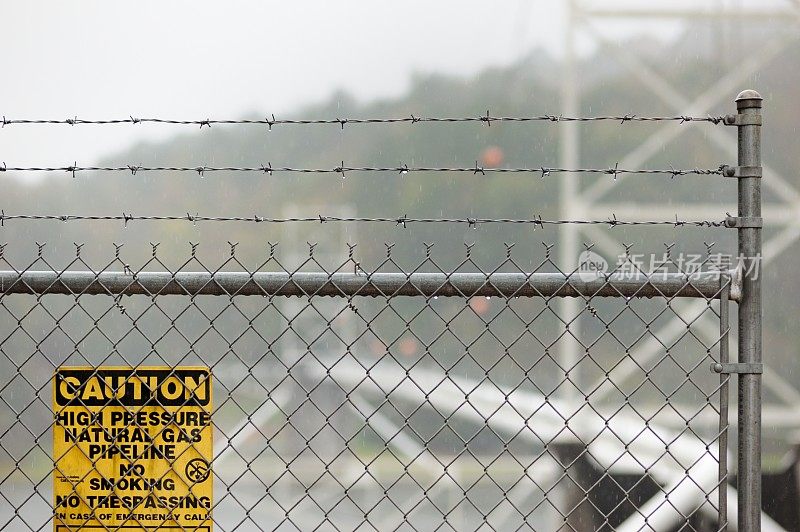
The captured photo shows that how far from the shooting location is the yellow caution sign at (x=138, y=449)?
932 mm

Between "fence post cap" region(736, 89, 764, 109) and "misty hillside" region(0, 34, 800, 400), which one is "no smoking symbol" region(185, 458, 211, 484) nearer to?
"fence post cap" region(736, 89, 764, 109)

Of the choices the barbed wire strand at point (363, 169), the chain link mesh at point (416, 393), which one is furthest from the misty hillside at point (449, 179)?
the barbed wire strand at point (363, 169)

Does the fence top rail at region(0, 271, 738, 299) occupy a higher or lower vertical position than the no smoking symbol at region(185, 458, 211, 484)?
higher

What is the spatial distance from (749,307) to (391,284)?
443 millimetres

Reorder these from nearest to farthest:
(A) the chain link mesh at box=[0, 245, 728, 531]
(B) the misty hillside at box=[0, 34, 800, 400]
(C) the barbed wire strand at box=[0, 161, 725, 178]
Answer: (C) the barbed wire strand at box=[0, 161, 725, 178] → (A) the chain link mesh at box=[0, 245, 728, 531] → (B) the misty hillside at box=[0, 34, 800, 400]

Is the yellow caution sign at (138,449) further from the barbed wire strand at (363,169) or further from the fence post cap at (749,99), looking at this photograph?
the fence post cap at (749,99)

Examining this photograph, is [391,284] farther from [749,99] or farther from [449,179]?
[449,179]

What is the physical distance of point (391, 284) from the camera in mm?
901

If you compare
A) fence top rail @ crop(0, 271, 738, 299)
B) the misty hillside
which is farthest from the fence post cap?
the misty hillside

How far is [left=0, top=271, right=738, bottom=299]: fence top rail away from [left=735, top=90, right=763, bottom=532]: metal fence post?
0.13 feet

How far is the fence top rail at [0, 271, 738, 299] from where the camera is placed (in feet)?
2.94

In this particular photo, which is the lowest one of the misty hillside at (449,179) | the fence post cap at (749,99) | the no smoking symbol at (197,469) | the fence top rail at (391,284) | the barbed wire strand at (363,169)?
the no smoking symbol at (197,469)

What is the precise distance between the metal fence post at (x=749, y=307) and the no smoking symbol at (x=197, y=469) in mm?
669

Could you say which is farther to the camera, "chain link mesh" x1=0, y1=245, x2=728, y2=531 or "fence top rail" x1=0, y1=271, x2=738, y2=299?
"chain link mesh" x1=0, y1=245, x2=728, y2=531
